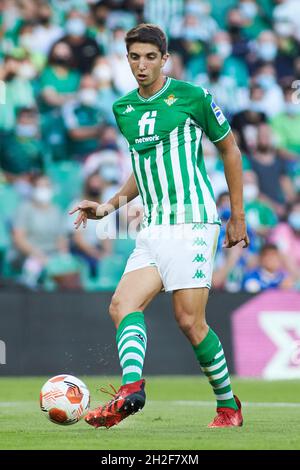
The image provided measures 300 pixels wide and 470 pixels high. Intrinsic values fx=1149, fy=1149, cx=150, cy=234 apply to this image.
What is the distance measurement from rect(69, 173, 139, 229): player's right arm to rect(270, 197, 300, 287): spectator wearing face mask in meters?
7.61

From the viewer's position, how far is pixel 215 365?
7250 millimetres

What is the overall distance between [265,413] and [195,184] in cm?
222

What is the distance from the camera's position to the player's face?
7.00 m

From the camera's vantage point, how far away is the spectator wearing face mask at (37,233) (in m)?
14.4

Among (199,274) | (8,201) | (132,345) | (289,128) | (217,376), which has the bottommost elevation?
(217,376)

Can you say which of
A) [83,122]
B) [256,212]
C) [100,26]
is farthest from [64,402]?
[100,26]

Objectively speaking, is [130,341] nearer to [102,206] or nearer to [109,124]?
[102,206]

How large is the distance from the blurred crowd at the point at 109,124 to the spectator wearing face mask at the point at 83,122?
14mm

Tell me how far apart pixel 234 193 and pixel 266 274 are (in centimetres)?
741

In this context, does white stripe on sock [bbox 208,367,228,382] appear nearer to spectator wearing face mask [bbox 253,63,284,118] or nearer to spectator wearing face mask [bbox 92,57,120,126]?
spectator wearing face mask [bbox 92,57,120,126]

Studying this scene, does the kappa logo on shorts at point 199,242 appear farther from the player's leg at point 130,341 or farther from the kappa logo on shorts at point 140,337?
the kappa logo on shorts at point 140,337

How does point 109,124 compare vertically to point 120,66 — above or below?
below

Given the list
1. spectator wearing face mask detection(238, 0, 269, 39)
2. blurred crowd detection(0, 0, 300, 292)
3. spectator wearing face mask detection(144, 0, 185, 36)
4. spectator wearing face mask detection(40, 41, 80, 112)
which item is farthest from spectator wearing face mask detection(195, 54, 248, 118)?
spectator wearing face mask detection(40, 41, 80, 112)

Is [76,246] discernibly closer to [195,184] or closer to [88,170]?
[88,170]
